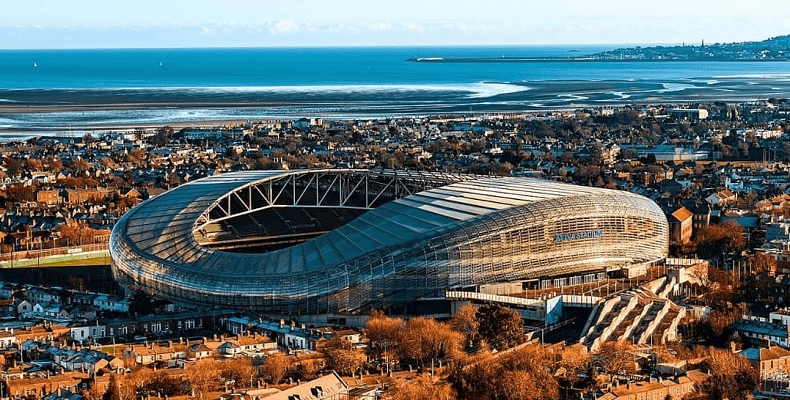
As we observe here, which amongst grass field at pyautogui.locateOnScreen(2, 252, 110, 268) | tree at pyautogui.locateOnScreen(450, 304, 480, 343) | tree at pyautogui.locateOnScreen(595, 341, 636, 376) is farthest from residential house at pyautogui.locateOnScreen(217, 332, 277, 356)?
grass field at pyautogui.locateOnScreen(2, 252, 110, 268)

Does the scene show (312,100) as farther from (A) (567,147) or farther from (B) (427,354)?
(B) (427,354)

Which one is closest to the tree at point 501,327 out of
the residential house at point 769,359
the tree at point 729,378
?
the tree at point 729,378

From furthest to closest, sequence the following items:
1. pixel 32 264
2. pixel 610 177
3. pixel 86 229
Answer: pixel 610 177, pixel 86 229, pixel 32 264

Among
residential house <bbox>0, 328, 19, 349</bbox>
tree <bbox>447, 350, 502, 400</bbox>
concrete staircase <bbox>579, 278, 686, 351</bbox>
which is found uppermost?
A: tree <bbox>447, 350, 502, 400</bbox>

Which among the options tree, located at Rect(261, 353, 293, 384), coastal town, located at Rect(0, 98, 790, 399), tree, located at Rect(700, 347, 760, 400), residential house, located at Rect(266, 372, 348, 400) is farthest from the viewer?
tree, located at Rect(261, 353, 293, 384)

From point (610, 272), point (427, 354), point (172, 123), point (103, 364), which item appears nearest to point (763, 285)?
point (610, 272)

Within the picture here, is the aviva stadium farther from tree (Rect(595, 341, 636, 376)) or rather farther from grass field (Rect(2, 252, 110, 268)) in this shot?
tree (Rect(595, 341, 636, 376))
